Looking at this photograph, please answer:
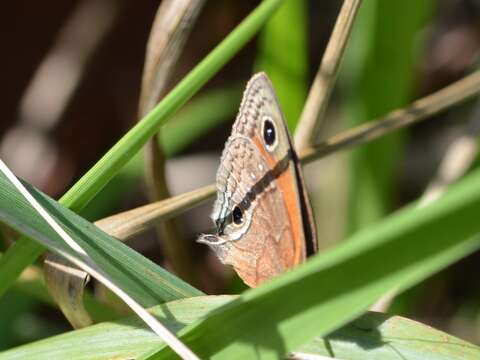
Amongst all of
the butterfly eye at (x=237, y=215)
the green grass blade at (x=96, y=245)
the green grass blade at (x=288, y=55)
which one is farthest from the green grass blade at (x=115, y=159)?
the green grass blade at (x=288, y=55)

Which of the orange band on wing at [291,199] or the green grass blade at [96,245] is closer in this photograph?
the green grass blade at [96,245]

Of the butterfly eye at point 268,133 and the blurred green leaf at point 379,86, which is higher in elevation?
the blurred green leaf at point 379,86

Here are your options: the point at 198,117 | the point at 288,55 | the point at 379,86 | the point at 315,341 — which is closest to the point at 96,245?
the point at 315,341

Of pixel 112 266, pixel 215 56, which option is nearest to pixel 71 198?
pixel 112 266

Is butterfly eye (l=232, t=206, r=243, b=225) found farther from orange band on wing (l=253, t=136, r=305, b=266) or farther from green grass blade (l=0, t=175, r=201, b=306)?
green grass blade (l=0, t=175, r=201, b=306)

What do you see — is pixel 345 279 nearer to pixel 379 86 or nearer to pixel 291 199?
pixel 291 199

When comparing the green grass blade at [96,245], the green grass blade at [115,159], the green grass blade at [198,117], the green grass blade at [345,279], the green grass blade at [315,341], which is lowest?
the green grass blade at [345,279]

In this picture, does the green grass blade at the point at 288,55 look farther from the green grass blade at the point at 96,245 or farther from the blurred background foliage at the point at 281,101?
the green grass blade at the point at 96,245
